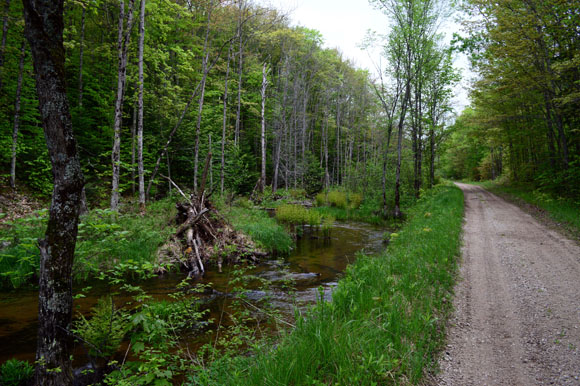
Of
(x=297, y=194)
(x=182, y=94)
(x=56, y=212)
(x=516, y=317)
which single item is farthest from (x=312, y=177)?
(x=56, y=212)

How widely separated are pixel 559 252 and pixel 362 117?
100 feet

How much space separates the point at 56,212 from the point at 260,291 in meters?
4.77

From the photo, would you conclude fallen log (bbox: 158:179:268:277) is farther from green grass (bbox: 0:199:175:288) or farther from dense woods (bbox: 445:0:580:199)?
dense woods (bbox: 445:0:580:199)

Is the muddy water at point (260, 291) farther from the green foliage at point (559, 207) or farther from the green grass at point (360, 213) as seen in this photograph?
the green foliage at point (559, 207)

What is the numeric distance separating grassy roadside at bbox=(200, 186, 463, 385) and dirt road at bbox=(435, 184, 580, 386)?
0.29 m

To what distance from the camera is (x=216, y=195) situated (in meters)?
14.4

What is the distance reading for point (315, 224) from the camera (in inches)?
569

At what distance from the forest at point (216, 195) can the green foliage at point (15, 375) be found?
3 centimetres

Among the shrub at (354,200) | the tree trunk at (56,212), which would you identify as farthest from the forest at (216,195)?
the shrub at (354,200)

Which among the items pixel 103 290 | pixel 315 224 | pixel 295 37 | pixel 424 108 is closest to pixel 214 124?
pixel 315 224

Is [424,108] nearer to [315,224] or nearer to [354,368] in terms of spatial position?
[315,224]

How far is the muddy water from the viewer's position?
4.65m

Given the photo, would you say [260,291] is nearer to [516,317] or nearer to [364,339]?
[364,339]

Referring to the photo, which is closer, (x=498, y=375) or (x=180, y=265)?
(x=498, y=375)
